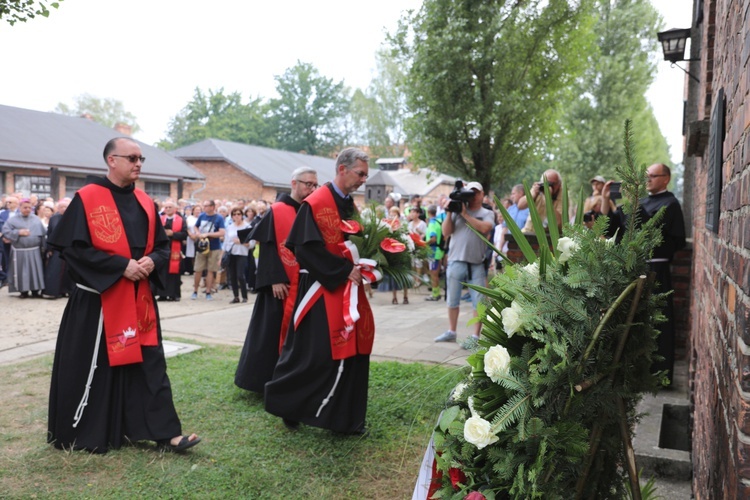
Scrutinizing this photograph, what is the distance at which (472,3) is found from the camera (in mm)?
13898

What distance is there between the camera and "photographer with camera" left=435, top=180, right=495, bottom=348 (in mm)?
7497

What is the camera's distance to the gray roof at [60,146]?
83.0 feet

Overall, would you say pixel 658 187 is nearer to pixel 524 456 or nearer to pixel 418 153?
pixel 524 456

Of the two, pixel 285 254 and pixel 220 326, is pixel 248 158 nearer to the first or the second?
pixel 220 326

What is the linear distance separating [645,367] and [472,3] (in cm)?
1315

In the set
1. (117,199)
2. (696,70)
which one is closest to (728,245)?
(117,199)

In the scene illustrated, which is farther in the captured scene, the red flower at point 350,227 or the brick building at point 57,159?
the brick building at point 57,159

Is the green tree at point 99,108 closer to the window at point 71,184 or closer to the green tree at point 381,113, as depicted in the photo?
the green tree at point 381,113

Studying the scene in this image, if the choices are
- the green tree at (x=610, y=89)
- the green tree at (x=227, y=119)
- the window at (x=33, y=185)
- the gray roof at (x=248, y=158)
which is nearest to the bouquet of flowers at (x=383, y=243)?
the window at (x=33, y=185)

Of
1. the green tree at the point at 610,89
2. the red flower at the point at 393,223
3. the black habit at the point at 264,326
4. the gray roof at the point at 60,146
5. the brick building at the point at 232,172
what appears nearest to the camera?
the red flower at the point at 393,223

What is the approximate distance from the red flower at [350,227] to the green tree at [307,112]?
195 feet

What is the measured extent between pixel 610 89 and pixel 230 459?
100 ft

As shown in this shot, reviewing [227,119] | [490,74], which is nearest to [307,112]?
[227,119]

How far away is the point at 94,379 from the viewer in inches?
174
